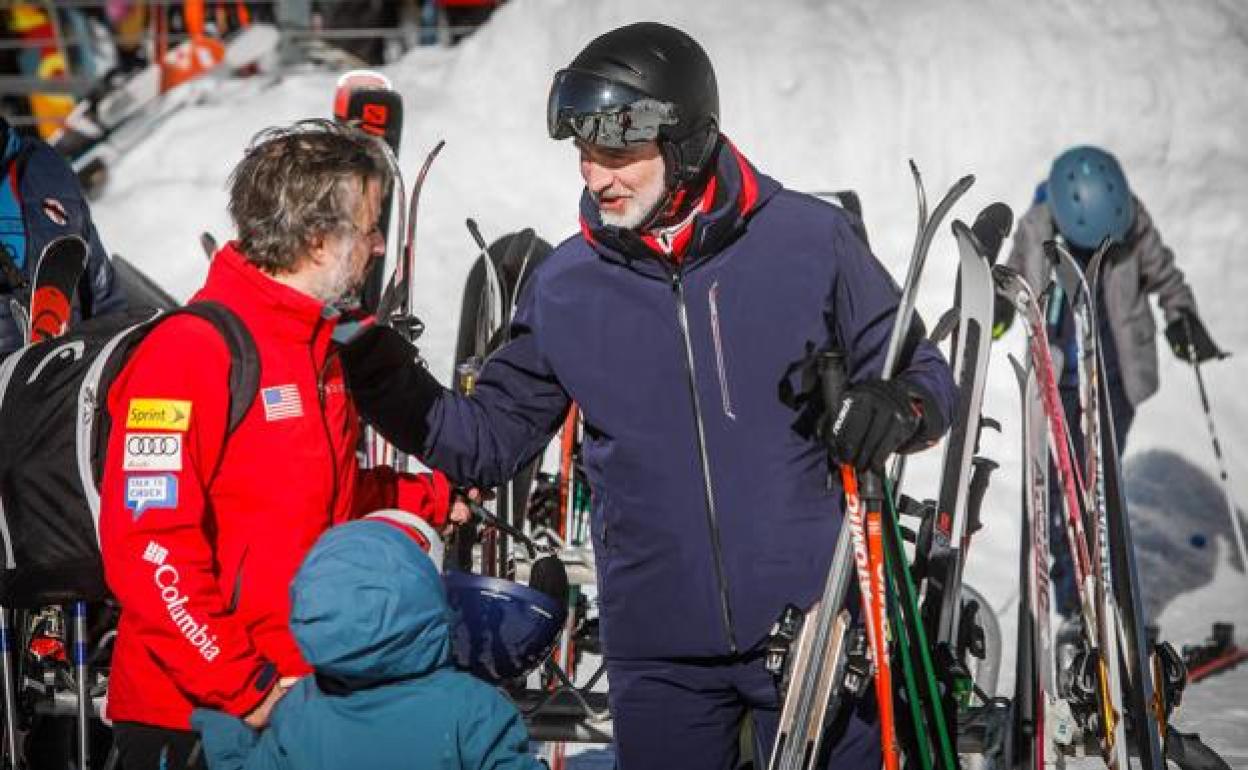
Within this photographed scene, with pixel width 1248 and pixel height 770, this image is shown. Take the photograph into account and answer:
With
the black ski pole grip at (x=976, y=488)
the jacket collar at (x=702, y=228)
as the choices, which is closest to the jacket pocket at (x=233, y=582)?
the jacket collar at (x=702, y=228)

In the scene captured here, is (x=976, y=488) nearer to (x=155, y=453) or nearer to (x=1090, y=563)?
(x=1090, y=563)

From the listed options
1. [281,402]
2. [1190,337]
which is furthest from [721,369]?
[1190,337]

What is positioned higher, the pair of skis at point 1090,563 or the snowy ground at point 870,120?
the snowy ground at point 870,120

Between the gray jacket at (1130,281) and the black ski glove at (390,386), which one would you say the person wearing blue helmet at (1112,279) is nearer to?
the gray jacket at (1130,281)

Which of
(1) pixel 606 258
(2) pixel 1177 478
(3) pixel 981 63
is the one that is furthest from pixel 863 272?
(3) pixel 981 63

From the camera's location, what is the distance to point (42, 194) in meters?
5.28

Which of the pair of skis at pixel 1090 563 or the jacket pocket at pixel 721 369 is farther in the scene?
the pair of skis at pixel 1090 563

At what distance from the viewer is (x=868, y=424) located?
2957 millimetres

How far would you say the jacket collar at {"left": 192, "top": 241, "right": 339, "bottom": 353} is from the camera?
297 centimetres

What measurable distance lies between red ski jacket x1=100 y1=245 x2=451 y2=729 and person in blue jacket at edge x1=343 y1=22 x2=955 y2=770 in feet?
0.73

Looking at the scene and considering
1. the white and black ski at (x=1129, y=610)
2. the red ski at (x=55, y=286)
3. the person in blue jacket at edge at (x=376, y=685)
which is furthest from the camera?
the red ski at (x=55, y=286)

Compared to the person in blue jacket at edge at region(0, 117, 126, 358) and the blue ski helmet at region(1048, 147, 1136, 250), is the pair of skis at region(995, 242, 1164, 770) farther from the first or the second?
the person in blue jacket at edge at region(0, 117, 126, 358)

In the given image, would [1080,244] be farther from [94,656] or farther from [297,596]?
[297,596]

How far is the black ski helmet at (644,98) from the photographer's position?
3.21 m
